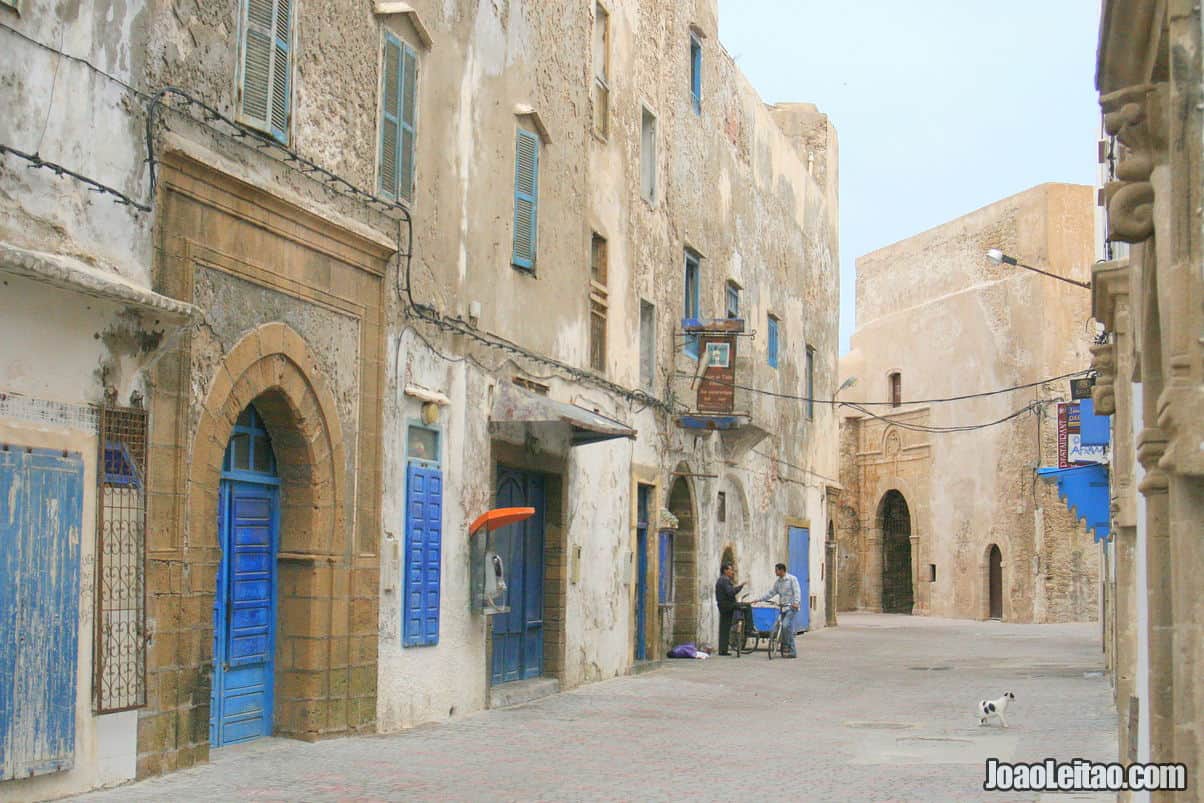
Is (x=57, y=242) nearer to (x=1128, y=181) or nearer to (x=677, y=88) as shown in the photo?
(x=1128, y=181)

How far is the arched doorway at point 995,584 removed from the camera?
40906mm

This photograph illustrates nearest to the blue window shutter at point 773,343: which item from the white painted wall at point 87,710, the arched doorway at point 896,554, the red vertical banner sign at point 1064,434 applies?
the red vertical banner sign at point 1064,434

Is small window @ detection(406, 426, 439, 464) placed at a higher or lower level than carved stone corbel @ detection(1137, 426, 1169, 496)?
higher

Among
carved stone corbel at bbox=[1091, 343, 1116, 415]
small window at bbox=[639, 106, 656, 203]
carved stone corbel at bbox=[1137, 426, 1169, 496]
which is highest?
small window at bbox=[639, 106, 656, 203]

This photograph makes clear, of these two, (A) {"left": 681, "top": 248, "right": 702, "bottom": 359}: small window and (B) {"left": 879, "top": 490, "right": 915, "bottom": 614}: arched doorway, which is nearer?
(A) {"left": 681, "top": 248, "right": 702, "bottom": 359}: small window

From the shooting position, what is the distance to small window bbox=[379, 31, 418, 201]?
12211 millimetres

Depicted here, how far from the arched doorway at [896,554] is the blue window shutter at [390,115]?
35582 millimetres

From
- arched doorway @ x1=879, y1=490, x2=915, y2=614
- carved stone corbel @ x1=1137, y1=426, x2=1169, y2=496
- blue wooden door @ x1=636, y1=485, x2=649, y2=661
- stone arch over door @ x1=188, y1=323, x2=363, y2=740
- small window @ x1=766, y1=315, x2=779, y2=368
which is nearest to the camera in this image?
carved stone corbel @ x1=1137, y1=426, x2=1169, y2=496

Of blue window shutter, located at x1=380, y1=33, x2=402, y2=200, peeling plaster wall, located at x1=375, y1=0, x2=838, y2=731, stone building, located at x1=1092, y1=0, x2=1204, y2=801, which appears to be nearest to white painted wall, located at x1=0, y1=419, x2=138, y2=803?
peeling plaster wall, located at x1=375, y1=0, x2=838, y2=731

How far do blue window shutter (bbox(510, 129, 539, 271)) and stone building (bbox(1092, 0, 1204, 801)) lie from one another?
958cm

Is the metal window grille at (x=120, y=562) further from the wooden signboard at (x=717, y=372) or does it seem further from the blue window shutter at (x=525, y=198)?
the wooden signboard at (x=717, y=372)

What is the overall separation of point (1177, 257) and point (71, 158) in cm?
647

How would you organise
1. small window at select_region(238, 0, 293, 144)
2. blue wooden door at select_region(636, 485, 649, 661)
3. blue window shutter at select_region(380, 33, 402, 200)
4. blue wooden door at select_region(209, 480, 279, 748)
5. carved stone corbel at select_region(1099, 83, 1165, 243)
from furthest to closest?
blue wooden door at select_region(636, 485, 649, 661)
blue window shutter at select_region(380, 33, 402, 200)
blue wooden door at select_region(209, 480, 279, 748)
small window at select_region(238, 0, 293, 144)
carved stone corbel at select_region(1099, 83, 1165, 243)

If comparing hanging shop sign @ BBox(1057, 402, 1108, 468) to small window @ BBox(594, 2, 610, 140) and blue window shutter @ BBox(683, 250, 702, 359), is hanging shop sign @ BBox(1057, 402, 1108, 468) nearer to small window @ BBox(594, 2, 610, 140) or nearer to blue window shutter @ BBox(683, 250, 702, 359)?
blue window shutter @ BBox(683, 250, 702, 359)
